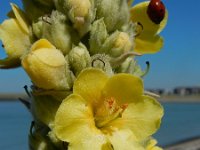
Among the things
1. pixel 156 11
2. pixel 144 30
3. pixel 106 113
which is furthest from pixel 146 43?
pixel 106 113

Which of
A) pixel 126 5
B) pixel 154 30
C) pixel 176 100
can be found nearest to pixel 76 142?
pixel 126 5

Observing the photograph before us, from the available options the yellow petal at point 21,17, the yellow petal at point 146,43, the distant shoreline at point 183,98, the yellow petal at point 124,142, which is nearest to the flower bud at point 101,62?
the yellow petal at point 124,142

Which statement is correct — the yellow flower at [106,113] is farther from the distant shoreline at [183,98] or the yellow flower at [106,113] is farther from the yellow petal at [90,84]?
the distant shoreline at [183,98]

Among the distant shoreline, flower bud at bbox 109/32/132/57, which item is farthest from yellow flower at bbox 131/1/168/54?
the distant shoreline

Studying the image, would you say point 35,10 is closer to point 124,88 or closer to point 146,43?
point 124,88

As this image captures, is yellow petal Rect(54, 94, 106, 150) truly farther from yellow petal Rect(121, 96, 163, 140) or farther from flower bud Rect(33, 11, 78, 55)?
flower bud Rect(33, 11, 78, 55)

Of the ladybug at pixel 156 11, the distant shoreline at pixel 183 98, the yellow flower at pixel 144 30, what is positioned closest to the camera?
the ladybug at pixel 156 11

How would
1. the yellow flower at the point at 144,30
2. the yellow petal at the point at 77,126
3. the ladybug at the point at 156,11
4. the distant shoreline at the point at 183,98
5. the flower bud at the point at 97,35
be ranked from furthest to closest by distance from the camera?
the distant shoreline at the point at 183,98
the yellow flower at the point at 144,30
the ladybug at the point at 156,11
the flower bud at the point at 97,35
the yellow petal at the point at 77,126

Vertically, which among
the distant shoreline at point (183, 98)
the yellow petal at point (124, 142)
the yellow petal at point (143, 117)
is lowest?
the distant shoreline at point (183, 98)
